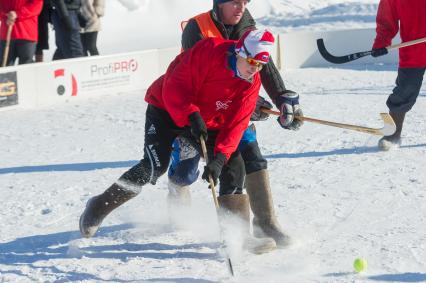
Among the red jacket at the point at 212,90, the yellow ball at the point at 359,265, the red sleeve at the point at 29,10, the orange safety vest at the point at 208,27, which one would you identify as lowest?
the yellow ball at the point at 359,265

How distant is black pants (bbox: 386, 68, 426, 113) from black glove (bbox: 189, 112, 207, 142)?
3.23 meters

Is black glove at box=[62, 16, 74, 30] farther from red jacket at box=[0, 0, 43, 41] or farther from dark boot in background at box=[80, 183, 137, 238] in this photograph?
dark boot in background at box=[80, 183, 137, 238]

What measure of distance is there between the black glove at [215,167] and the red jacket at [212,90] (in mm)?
46

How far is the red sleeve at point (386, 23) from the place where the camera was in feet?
23.3

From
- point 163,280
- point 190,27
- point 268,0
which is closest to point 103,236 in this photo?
point 163,280

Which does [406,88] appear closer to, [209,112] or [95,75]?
[209,112]

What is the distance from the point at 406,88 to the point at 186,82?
128 inches

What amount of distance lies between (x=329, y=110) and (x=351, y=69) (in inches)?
128

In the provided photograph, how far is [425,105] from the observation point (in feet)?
31.3

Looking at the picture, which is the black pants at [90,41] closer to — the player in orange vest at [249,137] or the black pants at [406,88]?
the black pants at [406,88]

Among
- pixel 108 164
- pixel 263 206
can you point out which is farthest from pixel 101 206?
pixel 108 164

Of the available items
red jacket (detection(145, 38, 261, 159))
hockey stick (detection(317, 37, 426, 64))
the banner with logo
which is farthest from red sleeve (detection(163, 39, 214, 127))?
the banner with logo

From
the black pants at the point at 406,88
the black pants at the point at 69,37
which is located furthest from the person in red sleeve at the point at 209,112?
the black pants at the point at 69,37

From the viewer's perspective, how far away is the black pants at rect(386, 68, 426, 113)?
23.7 ft
